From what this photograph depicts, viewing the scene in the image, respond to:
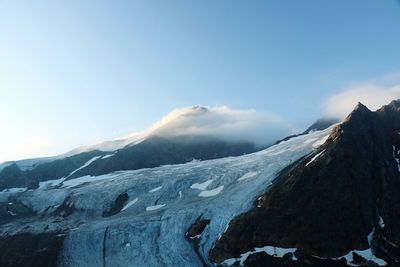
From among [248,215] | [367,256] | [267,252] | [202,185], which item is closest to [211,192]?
[202,185]

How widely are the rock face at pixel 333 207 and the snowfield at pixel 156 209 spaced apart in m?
2.59

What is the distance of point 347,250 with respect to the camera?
55.5 metres

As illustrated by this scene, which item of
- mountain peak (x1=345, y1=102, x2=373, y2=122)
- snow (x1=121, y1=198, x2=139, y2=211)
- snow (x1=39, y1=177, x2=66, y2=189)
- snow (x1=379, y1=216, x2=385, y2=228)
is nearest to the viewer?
snow (x1=379, y1=216, x2=385, y2=228)

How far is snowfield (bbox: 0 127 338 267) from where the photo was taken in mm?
61688

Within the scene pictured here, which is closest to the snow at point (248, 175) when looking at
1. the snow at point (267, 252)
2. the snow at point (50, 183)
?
the snow at point (267, 252)

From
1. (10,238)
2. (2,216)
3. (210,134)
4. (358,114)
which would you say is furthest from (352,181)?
(210,134)

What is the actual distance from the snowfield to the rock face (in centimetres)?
259

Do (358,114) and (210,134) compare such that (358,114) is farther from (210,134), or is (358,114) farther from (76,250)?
(210,134)

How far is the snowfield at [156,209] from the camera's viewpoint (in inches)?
2429

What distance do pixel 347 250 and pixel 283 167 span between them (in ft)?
73.1

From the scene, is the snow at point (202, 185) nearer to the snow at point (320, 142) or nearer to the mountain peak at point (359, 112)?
the snow at point (320, 142)

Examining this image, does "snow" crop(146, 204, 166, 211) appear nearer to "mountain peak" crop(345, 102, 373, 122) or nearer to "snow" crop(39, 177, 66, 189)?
"mountain peak" crop(345, 102, 373, 122)

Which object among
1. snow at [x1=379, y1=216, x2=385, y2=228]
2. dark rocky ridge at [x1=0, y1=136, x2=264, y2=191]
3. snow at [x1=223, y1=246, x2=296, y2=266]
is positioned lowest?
snow at [x1=223, y1=246, x2=296, y2=266]

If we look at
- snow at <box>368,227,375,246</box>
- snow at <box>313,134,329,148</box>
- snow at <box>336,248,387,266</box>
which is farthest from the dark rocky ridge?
snow at <box>336,248,387,266</box>
